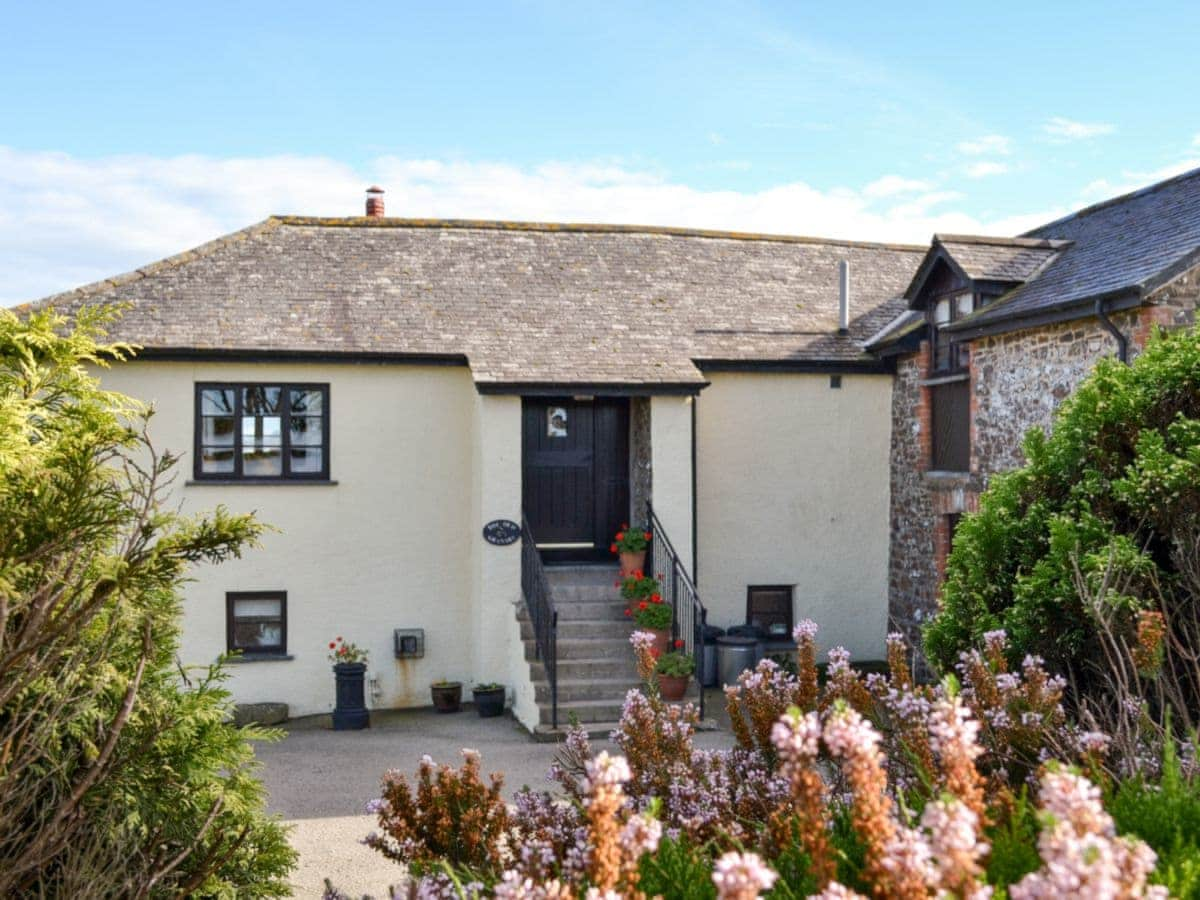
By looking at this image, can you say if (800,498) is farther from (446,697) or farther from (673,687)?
(446,697)

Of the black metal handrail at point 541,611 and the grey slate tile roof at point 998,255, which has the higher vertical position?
the grey slate tile roof at point 998,255

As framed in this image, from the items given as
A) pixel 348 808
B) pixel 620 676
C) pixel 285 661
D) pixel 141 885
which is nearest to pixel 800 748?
pixel 141 885

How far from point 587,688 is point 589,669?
33 cm

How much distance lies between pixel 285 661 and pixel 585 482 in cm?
483

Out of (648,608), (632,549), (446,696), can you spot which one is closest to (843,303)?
(632,549)

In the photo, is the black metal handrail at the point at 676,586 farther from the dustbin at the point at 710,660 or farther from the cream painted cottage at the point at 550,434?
the dustbin at the point at 710,660

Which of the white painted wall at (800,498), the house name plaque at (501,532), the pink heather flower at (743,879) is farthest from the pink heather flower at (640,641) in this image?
the white painted wall at (800,498)

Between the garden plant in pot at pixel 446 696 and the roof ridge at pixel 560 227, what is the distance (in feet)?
25.0

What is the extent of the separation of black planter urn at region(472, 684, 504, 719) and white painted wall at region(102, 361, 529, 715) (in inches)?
11.8

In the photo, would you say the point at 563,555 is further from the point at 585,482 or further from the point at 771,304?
the point at 771,304

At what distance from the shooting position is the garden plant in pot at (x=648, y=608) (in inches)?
533

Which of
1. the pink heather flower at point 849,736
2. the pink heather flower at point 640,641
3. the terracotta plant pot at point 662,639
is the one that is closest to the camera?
the pink heather flower at point 849,736

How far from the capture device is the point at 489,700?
1437 centimetres

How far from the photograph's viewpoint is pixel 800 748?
254cm
